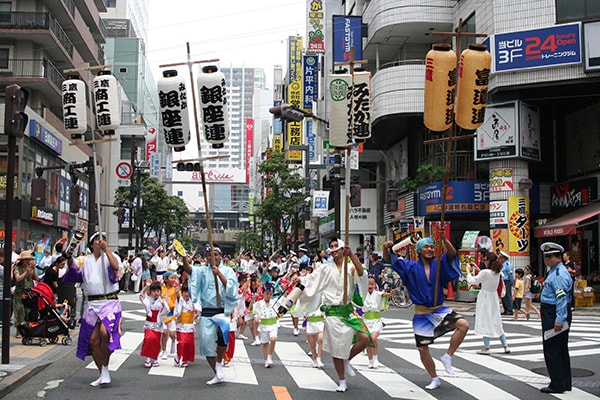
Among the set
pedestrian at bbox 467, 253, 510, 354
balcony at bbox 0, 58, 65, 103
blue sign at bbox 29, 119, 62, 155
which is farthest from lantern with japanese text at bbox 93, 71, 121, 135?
balcony at bbox 0, 58, 65, 103

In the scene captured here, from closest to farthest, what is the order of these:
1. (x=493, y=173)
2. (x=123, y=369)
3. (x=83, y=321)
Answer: (x=83, y=321) → (x=123, y=369) → (x=493, y=173)

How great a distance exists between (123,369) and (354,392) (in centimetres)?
402

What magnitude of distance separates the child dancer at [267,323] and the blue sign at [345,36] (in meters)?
20.5

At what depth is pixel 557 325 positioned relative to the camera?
27.0 feet

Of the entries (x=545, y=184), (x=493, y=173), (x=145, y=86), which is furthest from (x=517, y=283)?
(x=145, y=86)

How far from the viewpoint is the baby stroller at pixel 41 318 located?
12.8m

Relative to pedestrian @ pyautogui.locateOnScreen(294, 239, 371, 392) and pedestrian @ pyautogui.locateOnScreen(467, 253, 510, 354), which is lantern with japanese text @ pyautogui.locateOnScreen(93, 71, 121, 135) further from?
pedestrian @ pyautogui.locateOnScreen(467, 253, 510, 354)

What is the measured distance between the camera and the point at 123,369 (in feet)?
34.5

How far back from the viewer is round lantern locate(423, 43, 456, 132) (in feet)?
30.5

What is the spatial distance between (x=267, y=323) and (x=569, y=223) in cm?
1456

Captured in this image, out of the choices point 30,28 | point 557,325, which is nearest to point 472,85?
point 557,325

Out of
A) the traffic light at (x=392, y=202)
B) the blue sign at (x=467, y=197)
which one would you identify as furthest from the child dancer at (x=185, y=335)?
the blue sign at (x=467, y=197)

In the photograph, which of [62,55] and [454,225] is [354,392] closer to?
[454,225]

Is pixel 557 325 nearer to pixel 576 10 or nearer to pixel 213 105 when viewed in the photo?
pixel 213 105
